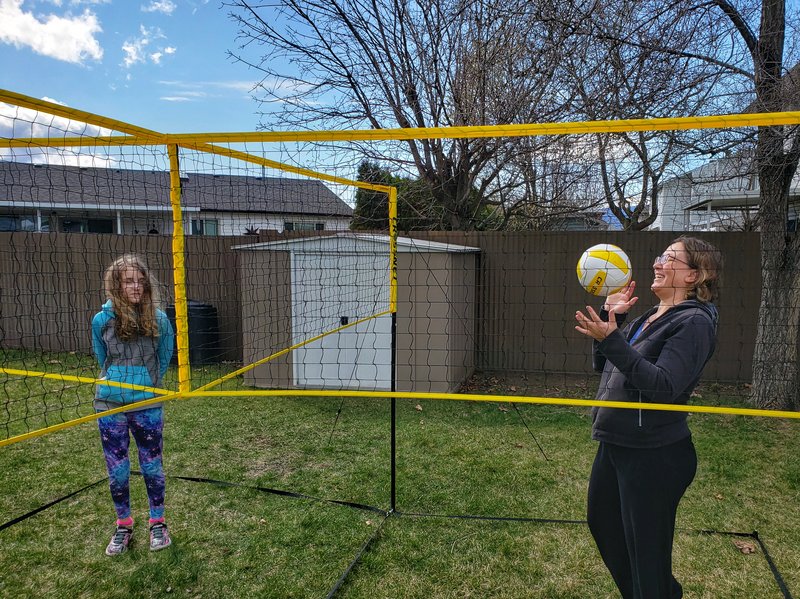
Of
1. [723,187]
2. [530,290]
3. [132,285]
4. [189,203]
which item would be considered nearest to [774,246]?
[723,187]

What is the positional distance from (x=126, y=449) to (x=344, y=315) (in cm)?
327

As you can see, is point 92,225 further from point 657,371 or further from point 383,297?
point 657,371

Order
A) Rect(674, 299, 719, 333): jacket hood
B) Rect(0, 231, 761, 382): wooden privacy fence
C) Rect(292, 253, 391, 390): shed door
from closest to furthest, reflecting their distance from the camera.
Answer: Rect(674, 299, 719, 333): jacket hood → Rect(292, 253, 391, 390): shed door → Rect(0, 231, 761, 382): wooden privacy fence

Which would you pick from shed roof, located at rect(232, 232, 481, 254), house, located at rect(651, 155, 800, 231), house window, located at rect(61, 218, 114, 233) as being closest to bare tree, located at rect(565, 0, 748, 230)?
house, located at rect(651, 155, 800, 231)

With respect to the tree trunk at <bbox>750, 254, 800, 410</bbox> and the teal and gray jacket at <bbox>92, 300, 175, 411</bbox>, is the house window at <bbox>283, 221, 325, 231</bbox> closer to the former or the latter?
the teal and gray jacket at <bbox>92, 300, 175, 411</bbox>

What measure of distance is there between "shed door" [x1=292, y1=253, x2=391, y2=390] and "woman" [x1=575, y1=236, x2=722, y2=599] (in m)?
4.14

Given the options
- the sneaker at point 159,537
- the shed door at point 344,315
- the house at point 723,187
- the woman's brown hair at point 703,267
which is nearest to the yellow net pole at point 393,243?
the woman's brown hair at point 703,267

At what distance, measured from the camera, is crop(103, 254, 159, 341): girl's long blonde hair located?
9.70ft

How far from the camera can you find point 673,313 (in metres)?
1.95

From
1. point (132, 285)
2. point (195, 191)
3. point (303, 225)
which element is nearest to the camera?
point (132, 285)

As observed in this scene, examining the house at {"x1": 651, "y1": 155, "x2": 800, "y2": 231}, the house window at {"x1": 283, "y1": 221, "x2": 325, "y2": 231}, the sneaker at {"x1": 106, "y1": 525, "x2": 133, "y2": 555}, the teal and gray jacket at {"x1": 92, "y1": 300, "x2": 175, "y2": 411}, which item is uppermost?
the house at {"x1": 651, "y1": 155, "x2": 800, "y2": 231}

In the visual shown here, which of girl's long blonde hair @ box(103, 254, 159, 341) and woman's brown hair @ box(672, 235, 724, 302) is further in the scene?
girl's long blonde hair @ box(103, 254, 159, 341)

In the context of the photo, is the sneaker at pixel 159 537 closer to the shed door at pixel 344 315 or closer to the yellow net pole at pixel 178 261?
the yellow net pole at pixel 178 261

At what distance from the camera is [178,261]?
247cm
